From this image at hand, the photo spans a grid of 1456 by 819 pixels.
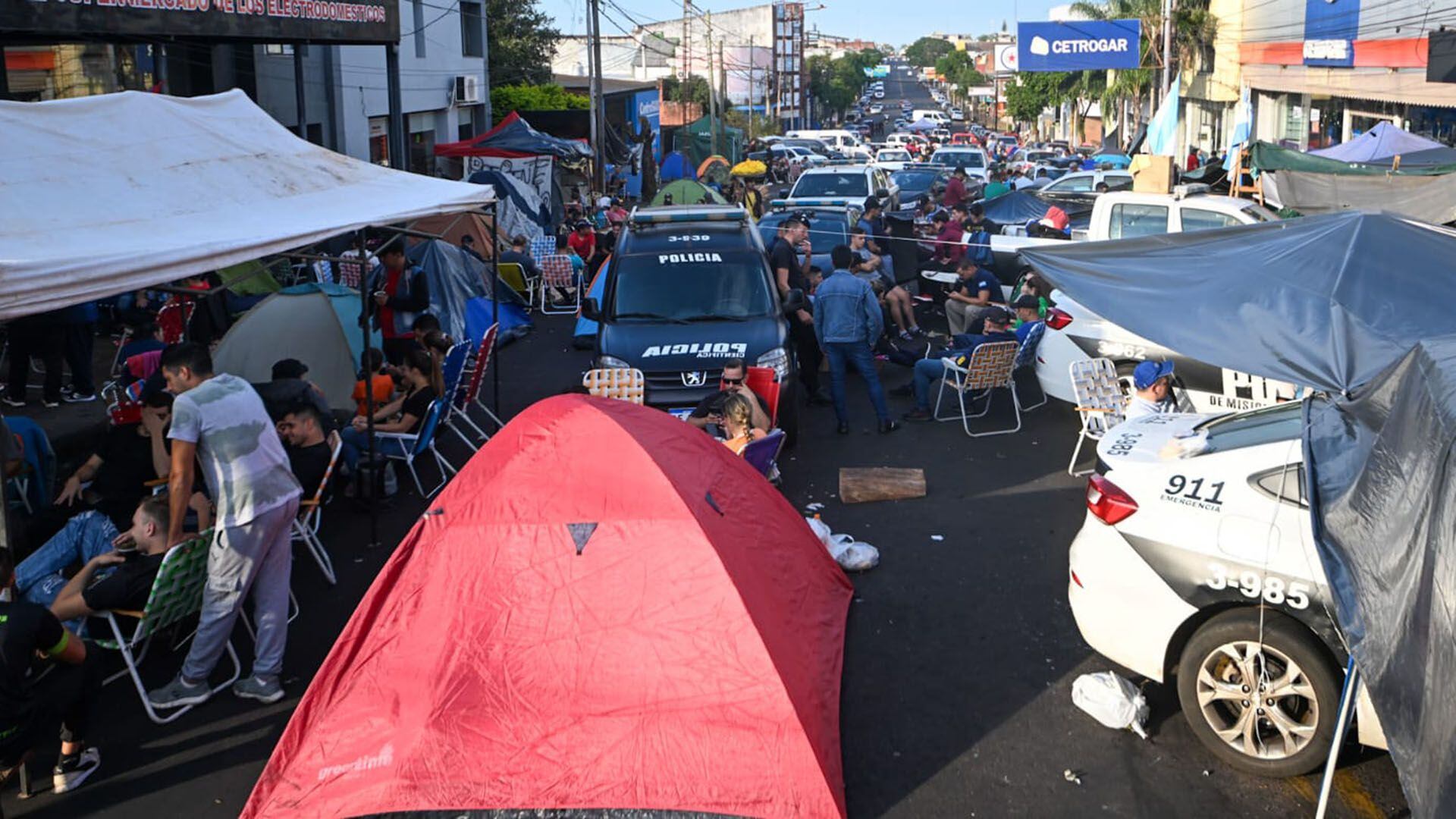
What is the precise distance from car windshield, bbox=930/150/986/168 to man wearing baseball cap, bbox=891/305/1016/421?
76.7ft

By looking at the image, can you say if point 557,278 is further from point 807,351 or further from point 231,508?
point 231,508

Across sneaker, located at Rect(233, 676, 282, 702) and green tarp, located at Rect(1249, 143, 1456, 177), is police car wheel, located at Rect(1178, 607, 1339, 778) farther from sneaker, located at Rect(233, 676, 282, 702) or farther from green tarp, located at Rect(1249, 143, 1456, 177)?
green tarp, located at Rect(1249, 143, 1456, 177)

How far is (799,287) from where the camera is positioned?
549 inches

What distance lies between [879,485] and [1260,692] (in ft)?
14.4

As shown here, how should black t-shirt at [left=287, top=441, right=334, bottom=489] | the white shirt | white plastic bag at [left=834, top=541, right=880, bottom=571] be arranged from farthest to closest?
the white shirt, white plastic bag at [left=834, top=541, right=880, bottom=571], black t-shirt at [left=287, top=441, right=334, bottom=489]

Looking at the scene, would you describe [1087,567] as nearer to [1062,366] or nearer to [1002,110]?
[1062,366]

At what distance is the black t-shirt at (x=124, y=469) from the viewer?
→ 7434 mm

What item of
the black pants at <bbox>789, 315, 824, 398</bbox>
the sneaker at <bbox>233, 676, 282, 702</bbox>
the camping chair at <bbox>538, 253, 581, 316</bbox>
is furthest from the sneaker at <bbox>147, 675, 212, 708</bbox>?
the camping chair at <bbox>538, 253, 581, 316</bbox>

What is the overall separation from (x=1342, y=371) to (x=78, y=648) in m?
5.56

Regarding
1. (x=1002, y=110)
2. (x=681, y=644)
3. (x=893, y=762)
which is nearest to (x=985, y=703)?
(x=893, y=762)

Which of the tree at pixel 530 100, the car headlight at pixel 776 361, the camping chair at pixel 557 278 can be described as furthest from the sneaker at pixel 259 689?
the tree at pixel 530 100

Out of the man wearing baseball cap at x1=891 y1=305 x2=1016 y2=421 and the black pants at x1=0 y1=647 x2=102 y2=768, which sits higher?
the man wearing baseball cap at x1=891 y1=305 x2=1016 y2=421

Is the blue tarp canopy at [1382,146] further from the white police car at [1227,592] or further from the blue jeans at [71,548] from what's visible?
the blue jeans at [71,548]

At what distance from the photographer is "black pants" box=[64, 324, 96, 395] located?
11961 millimetres
